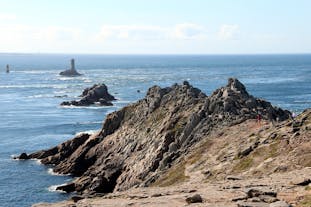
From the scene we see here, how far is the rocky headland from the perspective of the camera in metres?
30.9

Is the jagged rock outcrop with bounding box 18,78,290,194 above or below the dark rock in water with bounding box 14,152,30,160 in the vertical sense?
above

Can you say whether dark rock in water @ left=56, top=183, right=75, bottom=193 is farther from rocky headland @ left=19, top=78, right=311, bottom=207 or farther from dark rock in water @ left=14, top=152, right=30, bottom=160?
dark rock in water @ left=14, top=152, right=30, bottom=160

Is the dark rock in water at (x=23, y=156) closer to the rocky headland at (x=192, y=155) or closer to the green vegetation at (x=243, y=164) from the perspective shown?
the rocky headland at (x=192, y=155)

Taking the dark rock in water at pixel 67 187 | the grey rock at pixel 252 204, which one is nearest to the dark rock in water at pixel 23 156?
the dark rock in water at pixel 67 187

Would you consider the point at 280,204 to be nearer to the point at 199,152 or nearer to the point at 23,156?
the point at 199,152

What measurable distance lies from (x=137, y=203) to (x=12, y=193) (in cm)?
4909

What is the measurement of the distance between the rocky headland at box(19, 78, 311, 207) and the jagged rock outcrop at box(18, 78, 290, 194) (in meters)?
0.15

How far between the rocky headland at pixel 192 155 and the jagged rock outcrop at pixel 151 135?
15cm

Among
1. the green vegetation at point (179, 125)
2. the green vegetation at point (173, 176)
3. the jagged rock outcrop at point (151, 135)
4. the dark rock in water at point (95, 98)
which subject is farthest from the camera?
the dark rock in water at point (95, 98)

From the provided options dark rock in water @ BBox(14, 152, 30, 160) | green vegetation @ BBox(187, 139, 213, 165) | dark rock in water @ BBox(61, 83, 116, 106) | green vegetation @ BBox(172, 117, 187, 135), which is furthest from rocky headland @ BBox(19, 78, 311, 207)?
dark rock in water @ BBox(61, 83, 116, 106)

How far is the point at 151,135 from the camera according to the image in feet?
256

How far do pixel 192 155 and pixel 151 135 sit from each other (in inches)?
793

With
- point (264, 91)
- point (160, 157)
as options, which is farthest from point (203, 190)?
point (264, 91)

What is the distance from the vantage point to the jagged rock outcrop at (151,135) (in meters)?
67.2
